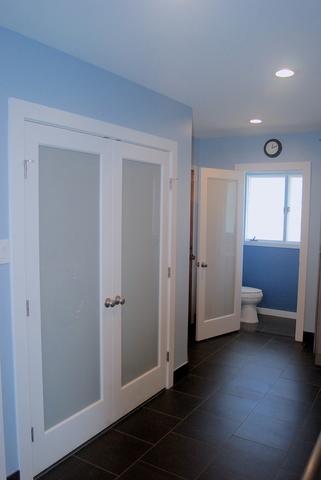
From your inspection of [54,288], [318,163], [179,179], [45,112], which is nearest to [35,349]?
[54,288]

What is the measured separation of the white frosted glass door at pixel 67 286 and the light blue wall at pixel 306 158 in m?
2.79

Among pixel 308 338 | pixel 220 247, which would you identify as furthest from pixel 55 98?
pixel 308 338

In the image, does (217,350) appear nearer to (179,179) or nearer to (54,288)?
(179,179)

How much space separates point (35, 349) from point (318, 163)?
3766 mm

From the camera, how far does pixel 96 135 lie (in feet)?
8.34

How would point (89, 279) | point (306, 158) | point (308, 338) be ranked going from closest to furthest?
point (89, 279)
point (306, 158)
point (308, 338)

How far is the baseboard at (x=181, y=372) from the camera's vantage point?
3616 millimetres

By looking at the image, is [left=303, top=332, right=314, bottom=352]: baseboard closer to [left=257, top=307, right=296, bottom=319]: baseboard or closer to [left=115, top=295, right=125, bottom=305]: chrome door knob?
[left=257, top=307, right=296, bottom=319]: baseboard

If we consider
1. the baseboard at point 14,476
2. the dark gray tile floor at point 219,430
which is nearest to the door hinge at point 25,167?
the baseboard at point 14,476

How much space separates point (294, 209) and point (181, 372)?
3.24 metres

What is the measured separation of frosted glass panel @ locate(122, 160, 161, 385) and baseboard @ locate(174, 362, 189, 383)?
15.8 inches

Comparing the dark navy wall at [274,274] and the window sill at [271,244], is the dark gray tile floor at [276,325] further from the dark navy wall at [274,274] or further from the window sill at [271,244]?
the window sill at [271,244]

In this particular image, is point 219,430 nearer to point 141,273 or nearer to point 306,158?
point 141,273

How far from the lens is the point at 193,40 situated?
83.5 inches
